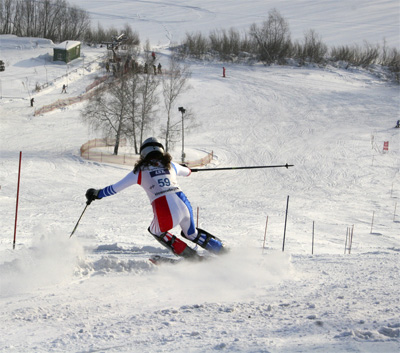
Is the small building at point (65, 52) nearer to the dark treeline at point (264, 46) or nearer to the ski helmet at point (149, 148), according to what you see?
the dark treeline at point (264, 46)

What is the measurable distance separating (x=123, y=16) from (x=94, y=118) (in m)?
58.3

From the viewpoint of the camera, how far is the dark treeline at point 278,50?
5862cm

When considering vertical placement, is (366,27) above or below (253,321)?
above

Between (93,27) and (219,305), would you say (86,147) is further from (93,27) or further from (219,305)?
(93,27)

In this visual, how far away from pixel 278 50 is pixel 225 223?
47064 mm

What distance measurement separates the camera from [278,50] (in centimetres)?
6050

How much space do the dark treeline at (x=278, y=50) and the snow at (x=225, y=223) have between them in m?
3.82

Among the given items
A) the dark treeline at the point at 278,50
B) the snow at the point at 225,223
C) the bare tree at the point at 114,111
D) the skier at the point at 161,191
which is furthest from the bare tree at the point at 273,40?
the skier at the point at 161,191

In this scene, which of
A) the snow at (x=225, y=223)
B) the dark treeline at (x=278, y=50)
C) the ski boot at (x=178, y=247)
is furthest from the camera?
the dark treeline at (x=278, y=50)

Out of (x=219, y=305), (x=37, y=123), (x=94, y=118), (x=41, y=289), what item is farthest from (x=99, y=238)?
(x=37, y=123)

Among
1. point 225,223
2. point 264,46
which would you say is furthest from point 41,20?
point 225,223

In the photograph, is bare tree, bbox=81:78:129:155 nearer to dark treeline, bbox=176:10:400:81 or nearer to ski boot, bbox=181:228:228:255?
ski boot, bbox=181:228:228:255

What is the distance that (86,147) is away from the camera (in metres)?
30.3

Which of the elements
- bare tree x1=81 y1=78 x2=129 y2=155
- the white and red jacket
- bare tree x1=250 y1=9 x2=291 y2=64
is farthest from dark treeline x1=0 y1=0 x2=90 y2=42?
the white and red jacket
